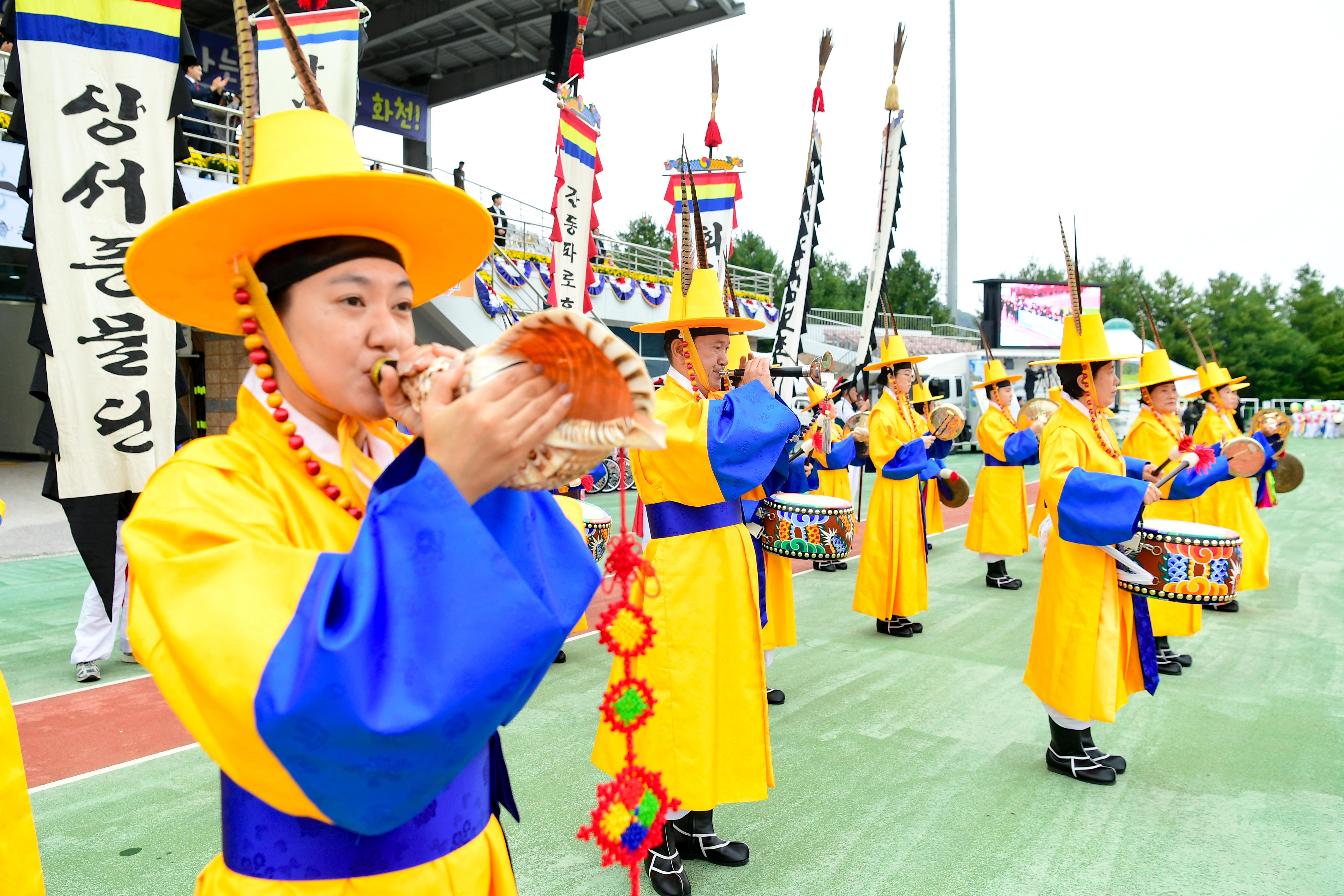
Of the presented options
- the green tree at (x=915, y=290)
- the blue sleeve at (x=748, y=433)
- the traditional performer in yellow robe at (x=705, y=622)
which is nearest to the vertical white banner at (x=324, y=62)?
the traditional performer in yellow robe at (x=705, y=622)

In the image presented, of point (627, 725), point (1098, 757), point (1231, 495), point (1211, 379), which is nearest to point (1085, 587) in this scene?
point (1098, 757)

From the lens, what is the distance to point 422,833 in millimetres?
1251

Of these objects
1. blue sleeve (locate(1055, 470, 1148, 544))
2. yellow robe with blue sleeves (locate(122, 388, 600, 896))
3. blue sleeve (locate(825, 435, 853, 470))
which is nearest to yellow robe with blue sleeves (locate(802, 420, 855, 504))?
blue sleeve (locate(825, 435, 853, 470))

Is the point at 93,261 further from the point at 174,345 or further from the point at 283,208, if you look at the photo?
the point at 283,208

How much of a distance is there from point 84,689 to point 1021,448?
7.93 metres

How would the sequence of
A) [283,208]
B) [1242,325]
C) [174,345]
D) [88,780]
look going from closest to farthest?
1. [283,208]
2. [174,345]
3. [88,780]
4. [1242,325]

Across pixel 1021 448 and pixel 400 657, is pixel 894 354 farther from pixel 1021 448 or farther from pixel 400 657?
pixel 400 657

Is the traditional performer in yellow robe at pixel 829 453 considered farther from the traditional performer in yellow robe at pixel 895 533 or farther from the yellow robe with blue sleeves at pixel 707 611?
the yellow robe with blue sleeves at pixel 707 611

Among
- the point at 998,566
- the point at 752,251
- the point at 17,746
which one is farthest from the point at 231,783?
the point at 752,251

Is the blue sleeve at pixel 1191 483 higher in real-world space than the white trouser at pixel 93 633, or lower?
higher

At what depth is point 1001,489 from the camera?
8.59 metres

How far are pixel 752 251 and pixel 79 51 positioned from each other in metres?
43.4

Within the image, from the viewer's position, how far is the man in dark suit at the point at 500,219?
1416cm

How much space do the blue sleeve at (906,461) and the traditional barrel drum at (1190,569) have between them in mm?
2724
